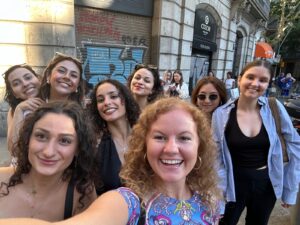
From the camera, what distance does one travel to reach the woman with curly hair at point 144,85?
3.12m

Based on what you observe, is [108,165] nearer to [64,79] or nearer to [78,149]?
[78,149]

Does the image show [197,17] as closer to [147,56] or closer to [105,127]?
[147,56]

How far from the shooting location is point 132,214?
120 cm

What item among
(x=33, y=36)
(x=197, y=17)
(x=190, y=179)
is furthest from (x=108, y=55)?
(x=190, y=179)

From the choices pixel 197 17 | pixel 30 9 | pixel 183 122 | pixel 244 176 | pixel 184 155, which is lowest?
pixel 244 176

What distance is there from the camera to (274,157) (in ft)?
7.71

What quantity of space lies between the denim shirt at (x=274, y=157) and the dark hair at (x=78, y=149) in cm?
125

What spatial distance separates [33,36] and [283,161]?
18.0 feet

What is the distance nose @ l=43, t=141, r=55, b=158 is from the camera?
1.39 m

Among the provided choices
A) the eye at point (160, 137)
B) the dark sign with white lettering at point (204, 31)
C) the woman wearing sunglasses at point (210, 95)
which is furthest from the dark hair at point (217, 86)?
the dark sign with white lettering at point (204, 31)

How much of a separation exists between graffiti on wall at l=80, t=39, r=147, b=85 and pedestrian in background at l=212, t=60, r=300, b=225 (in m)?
5.34

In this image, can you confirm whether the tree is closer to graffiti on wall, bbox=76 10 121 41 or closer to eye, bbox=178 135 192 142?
graffiti on wall, bbox=76 10 121 41

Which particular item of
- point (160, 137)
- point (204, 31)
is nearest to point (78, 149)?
point (160, 137)

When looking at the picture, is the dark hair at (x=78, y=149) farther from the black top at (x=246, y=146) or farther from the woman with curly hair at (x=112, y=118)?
the black top at (x=246, y=146)
